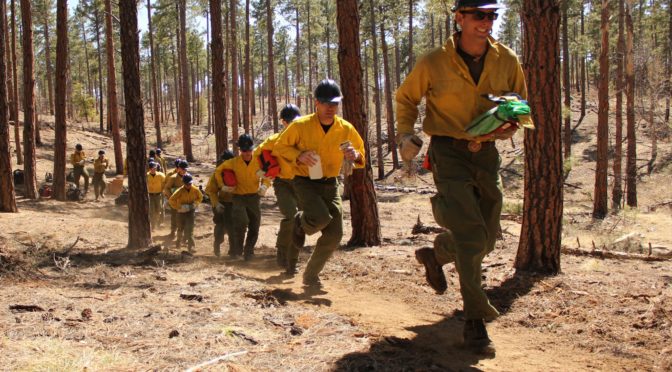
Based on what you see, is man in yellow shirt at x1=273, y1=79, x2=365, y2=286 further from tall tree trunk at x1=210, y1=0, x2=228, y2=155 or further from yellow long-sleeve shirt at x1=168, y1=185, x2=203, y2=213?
tall tree trunk at x1=210, y1=0, x2=228, y2=155

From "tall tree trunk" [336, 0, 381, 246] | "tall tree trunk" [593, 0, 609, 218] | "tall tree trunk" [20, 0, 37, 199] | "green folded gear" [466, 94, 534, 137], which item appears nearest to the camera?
"green folded gear" [466, 94, 534, 137]

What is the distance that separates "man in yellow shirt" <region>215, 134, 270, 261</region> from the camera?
9.36m

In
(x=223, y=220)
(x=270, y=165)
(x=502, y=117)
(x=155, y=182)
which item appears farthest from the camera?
(x=155, y=182)

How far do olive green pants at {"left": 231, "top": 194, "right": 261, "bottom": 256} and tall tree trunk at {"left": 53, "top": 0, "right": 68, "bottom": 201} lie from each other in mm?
11194

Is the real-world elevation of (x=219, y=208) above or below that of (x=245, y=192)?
Result: below

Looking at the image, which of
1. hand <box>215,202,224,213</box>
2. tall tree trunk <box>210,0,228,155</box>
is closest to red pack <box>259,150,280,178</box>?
hand <box>215,202,224,213</box>

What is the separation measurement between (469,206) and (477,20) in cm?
131

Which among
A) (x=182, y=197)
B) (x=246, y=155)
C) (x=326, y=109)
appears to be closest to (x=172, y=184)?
(x=182, y=197)

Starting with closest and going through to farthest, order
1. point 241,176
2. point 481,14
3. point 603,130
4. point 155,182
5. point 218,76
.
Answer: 1. point 481,14
2. point 241,176
3. point 155,182
4. point 218,76
5. point 603,130

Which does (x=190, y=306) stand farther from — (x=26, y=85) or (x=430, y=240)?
(x=26, y=85)

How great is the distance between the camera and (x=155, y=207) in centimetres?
1508

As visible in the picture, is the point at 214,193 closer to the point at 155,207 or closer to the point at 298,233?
the point at 298,233

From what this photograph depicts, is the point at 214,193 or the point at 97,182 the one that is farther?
the point at 97,182

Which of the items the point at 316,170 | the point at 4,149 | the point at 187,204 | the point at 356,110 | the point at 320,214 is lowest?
the point at 187,204
